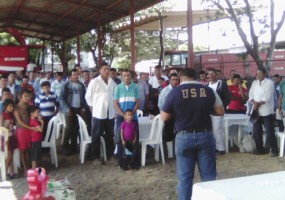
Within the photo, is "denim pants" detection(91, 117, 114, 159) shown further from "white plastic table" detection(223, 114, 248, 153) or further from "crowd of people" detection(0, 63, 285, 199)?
"white plastic table" detection(223, 114, 248, 153)

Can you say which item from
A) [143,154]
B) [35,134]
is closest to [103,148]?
[143,154]

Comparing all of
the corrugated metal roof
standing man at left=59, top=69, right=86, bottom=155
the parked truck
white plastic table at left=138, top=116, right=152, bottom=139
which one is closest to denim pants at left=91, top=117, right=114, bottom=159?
white plastic table at left=138, top=116, right=152, bottom=139

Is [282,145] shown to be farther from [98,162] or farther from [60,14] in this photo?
[60,14]

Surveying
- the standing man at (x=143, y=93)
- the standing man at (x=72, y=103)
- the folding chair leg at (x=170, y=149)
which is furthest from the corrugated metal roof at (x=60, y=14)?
the folding chair leg at (x=170, y=149)

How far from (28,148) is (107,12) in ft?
34.9

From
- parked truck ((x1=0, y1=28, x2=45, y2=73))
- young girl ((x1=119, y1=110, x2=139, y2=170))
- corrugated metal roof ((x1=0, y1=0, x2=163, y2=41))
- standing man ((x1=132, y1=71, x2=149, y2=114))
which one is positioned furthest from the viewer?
parked truck ((x1=0, y1=28, x2=45, y2=73))

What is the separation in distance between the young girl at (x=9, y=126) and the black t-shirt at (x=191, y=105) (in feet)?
9.93

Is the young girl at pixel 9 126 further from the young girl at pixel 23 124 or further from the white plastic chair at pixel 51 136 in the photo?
the white plastic chair at pixel 51 136

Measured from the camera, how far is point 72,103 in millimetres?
7484

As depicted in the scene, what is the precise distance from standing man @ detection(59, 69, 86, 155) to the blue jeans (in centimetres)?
379

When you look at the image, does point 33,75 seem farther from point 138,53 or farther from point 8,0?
point 138,53

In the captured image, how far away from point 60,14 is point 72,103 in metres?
11.5

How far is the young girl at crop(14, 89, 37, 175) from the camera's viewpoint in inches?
236

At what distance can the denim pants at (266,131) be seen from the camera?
23.6 ft
